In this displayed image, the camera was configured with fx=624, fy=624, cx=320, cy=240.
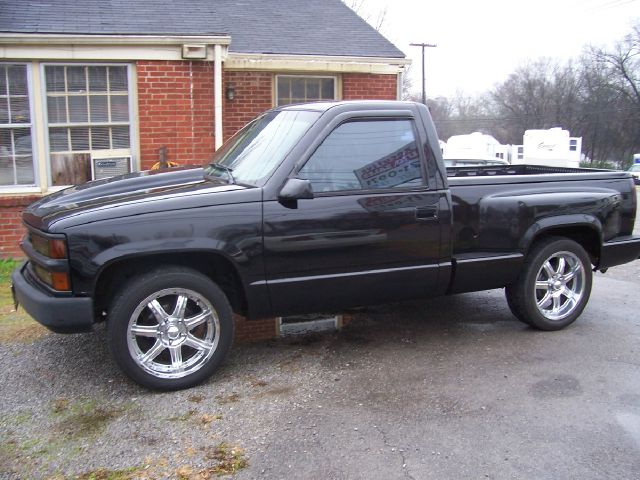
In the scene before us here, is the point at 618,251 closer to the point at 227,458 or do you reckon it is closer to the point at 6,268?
the point at 227,458

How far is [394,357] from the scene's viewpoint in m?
4.66

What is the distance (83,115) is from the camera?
8430mm

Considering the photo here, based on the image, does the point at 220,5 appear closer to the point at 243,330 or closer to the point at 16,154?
the point at 16,154

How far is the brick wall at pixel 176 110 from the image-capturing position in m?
8.54

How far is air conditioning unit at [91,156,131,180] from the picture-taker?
851 centimetres

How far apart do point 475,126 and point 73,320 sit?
72.0 m

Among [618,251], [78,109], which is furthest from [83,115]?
[618,251]

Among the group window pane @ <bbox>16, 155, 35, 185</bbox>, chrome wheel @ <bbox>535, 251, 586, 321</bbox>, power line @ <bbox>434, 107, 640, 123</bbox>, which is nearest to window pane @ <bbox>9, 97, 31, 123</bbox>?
window pane @ <bbox>16, 155, 35, 185</bbox>

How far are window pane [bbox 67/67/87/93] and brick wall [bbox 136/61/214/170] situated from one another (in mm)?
720

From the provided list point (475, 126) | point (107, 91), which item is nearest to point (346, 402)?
point (107, 91)

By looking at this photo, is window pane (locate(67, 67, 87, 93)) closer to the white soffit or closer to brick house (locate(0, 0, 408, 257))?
brick house (locate(0, 0, 408, 257))

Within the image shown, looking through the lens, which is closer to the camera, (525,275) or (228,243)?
(228,243)

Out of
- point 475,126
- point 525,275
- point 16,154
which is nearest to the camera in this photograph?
point 525,275

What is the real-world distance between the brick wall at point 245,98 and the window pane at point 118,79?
169 cm
